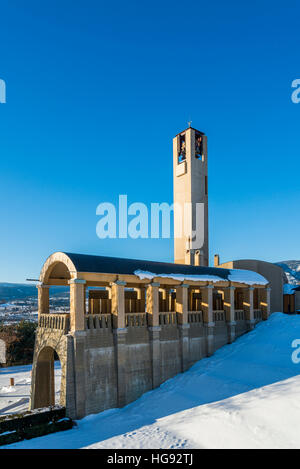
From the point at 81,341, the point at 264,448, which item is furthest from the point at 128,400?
the point at 264,448

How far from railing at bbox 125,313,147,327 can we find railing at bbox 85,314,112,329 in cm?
117

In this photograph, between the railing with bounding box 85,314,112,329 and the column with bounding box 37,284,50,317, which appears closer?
the railing with bounding box 85,314,112,329

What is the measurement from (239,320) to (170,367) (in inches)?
307

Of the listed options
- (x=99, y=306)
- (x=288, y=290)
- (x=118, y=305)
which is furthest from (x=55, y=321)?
(x=288, y=290)

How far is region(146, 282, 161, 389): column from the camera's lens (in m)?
18.1

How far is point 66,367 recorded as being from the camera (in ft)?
48.0

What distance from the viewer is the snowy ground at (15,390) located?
2427cm

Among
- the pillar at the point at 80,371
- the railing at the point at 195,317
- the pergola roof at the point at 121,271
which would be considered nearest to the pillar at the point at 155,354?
the pergola roof at the point at 121,271

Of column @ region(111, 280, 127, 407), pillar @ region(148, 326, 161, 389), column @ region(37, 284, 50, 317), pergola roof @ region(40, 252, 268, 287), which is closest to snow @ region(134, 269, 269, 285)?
pergola roof @ region(40, 252, 268, 287)

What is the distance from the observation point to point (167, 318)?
19531 mm

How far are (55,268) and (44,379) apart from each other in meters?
7.01

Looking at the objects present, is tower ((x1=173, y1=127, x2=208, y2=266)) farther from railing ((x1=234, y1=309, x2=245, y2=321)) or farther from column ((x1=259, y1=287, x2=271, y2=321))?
railing ((x1=234, y1=309, x2=245, y2=321))

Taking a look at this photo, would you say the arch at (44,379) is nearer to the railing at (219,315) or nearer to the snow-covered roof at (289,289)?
the railing at (219,315)

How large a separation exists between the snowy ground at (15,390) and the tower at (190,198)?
18392 millimetres
